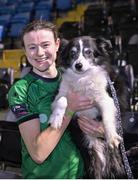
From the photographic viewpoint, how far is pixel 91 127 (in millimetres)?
1924

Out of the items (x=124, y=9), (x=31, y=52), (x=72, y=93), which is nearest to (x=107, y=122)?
(x=72, y=93)

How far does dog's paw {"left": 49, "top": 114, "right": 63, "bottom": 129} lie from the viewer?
1760 millimetres

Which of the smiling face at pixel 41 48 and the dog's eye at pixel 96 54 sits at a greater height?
the smiling face at pixel 41 48

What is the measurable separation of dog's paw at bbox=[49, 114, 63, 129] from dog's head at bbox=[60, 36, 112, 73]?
0.33m

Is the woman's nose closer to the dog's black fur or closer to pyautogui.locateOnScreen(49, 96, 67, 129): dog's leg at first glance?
pyautogui.locateOnScreen(49, 96, 67, 129): dog's leg

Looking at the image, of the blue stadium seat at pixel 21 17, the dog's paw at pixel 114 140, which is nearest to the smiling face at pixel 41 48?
the dog's paw at pixel 114 140

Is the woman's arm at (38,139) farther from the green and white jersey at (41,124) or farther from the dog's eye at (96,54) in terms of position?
the dog's eye at (96,54)

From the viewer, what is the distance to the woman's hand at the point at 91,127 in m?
1.93

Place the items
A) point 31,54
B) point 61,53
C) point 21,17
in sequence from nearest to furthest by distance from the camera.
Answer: point 31,54 < point 61,53 < point 21,17

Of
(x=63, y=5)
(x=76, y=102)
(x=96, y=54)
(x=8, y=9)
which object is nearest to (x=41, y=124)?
(x=76, y=102)

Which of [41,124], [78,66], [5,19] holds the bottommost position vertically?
[41,124]

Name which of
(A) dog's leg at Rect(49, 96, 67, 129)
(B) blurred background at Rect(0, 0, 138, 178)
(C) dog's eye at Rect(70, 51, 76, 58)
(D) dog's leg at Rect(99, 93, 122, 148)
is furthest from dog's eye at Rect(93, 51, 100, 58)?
(B) blurred background at Rect(0, 0, 138, 178)

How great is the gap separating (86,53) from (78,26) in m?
6.89

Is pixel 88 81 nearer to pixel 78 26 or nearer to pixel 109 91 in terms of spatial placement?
pixel 109 91
